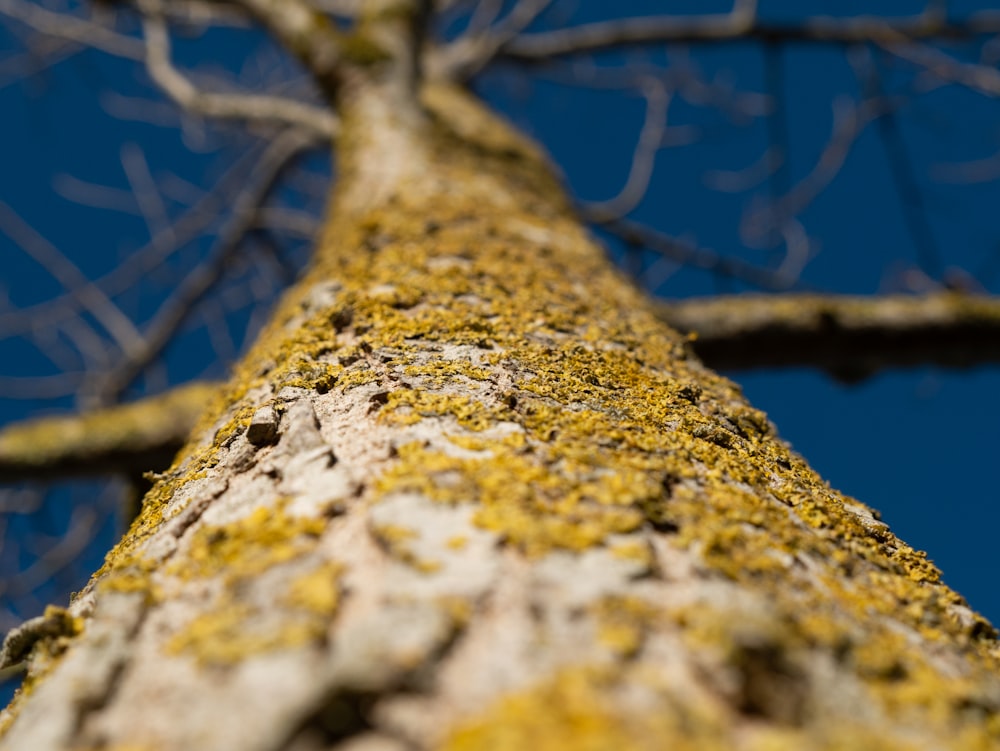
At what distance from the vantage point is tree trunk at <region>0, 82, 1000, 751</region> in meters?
0.54

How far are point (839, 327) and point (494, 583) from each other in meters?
2.24

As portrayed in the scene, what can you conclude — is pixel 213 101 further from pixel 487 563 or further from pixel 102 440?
pixel 487 563

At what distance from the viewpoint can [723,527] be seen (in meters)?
0.78

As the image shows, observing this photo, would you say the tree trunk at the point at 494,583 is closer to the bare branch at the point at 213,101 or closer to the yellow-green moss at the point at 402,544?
the yellow-green moss at the point at 402,544

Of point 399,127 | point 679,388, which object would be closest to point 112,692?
point 679,388

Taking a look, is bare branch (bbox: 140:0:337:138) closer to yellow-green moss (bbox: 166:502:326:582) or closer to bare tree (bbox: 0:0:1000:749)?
bare tree (bbox: 0:0:1000:749)

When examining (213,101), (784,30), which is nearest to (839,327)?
(784,30)

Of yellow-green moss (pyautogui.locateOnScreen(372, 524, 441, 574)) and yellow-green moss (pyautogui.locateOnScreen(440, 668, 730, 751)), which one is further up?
yellow-green moss (pyautogui.locateOnScreen(372, 524, 441, 574))

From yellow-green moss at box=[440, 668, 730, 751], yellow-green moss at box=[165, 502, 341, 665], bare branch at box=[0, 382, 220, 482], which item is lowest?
yellow-green moss at box=[440, 668, 730, 751]

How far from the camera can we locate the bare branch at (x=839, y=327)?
8.29 ft

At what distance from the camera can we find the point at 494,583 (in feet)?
2.11

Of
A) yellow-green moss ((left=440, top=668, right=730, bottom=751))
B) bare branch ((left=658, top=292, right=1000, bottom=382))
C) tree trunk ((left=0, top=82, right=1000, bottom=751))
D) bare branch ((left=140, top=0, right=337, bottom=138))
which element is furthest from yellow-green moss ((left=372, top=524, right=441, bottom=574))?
bare branch ((left=140, top=0, right=337, bottom=138))

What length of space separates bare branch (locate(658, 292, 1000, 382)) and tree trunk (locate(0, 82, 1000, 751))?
1318 mm

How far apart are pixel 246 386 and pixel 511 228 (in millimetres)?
787
